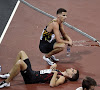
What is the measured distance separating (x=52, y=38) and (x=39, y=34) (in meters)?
1.54

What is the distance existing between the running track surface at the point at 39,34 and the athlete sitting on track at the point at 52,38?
314mm

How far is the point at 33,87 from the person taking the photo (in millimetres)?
4906

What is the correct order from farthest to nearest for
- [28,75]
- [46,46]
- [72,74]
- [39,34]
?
1. [39,34]
2. [46,46]
3. [72,74]
4. [28,75]

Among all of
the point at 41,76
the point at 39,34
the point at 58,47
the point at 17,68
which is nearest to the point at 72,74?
the point at 41,76

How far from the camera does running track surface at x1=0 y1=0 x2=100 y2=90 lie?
5441mm

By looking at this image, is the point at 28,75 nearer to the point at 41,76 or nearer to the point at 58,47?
the point at 41,76

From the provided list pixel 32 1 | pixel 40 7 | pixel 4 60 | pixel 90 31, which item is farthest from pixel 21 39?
pixel 32 1

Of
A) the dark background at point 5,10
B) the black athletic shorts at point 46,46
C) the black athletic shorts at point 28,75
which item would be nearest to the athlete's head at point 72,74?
the black athletic shorts at point 28,75

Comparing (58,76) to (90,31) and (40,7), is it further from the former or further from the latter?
(40,7)

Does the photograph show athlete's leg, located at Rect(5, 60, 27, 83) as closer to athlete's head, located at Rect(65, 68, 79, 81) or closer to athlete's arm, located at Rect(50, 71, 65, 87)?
athlete's arm, located at Rect(50, 71, 65, 87)

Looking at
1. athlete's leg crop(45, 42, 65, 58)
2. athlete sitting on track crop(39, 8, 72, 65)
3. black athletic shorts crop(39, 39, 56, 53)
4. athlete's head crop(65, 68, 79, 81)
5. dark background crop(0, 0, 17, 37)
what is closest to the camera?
athlete's head crop(65, 68, 79, 81)

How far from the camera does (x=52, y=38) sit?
5.57m

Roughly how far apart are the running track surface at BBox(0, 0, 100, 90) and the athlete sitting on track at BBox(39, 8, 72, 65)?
31cm

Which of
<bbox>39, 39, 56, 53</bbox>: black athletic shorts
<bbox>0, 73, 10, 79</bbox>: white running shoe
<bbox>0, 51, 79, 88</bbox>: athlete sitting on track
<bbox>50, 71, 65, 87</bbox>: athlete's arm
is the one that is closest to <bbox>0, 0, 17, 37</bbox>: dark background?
<bbox>39, 39, 56, 53</bbox>: black athletic shorts
